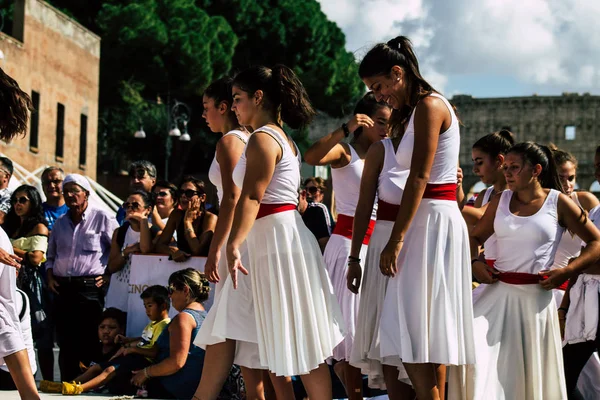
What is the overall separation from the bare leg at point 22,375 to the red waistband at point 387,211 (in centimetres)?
221

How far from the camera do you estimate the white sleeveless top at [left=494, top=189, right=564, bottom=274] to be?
19.9 ft

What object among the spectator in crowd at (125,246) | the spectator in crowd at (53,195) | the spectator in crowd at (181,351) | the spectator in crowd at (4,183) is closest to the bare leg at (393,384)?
the spectator in crowd at (181,351)

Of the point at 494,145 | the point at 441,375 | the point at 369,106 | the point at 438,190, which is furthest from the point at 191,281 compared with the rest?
the point at 438,190

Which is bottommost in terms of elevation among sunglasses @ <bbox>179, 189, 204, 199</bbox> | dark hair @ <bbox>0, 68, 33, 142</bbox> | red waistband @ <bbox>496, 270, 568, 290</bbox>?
red waistband @ <bbox>496, 270, 568, 290</bbox>

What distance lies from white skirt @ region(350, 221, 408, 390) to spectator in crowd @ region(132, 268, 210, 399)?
9.18 feet

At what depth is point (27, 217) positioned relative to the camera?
9.55 meters

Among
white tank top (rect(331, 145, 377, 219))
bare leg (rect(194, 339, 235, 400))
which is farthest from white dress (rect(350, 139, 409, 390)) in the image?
white tank top (rect(331, 145, 377, 219))

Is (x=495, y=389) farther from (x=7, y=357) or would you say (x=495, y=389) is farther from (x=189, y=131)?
(x=189, y=131)

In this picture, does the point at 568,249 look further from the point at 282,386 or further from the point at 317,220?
the point at 317,220

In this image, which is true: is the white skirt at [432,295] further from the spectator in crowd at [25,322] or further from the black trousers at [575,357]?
the spectator in crowd at [25,322]

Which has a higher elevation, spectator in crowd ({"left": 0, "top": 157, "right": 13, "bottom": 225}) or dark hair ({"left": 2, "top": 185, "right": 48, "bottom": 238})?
spectator in crowd ({"left": 0, "top": 157, "right": 13, "bottom": 225})

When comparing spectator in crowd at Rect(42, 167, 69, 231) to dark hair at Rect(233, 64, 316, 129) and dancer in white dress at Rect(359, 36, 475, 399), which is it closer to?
dark hair at Rect(233, 64, 316, 129)

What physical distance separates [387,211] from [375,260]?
29 cm

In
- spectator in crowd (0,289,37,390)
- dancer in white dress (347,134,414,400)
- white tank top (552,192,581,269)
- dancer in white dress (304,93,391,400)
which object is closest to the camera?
dancer in white dress (347,134,414,400)
